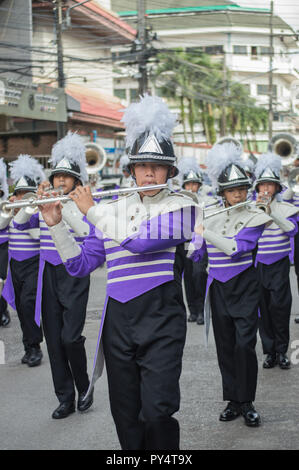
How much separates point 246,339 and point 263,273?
202 centimetres

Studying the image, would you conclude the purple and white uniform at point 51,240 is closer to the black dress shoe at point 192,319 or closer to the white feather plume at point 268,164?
the white feather plume at point 268,164

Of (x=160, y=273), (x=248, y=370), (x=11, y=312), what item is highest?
(x=160, y=273)

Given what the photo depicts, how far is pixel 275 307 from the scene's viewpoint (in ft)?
23.6

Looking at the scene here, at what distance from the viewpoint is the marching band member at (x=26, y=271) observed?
7.41 metres

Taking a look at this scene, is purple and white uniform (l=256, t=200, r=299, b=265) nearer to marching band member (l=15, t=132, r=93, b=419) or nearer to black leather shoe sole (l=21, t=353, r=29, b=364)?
marching band member (l=15, t=132, r=93, b=419)

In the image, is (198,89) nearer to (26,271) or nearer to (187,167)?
(187,167)

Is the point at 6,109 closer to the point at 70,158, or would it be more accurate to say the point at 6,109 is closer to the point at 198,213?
the point at 70,158

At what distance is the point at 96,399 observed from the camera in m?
6.00

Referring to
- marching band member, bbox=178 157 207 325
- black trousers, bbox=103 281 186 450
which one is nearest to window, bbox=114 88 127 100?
marching band member, bbox=178 157 207 325

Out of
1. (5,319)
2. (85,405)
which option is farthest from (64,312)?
(5,319)

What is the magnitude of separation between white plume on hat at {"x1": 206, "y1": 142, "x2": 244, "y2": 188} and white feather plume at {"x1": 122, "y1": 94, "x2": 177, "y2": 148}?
194cm

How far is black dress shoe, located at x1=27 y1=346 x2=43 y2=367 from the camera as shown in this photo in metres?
7.29
